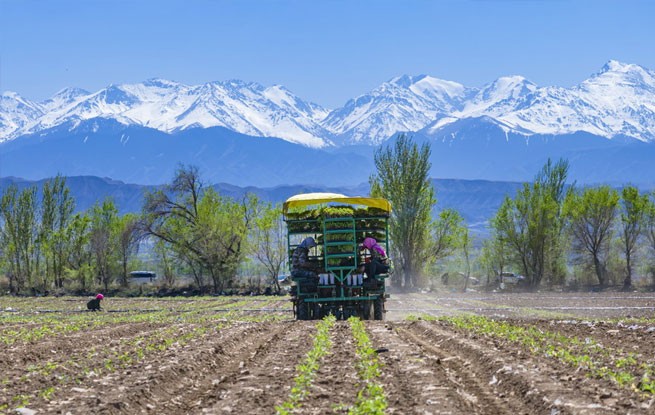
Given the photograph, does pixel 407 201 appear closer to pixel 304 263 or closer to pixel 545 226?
pixel 545 226

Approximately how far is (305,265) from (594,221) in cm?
5619

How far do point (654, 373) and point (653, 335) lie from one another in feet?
23.3

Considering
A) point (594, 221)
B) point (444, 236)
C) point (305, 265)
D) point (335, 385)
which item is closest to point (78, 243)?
point (444, 236)

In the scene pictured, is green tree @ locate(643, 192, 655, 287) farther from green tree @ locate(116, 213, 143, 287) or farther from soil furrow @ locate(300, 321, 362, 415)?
soil furrow @ locate(300, 321, 362, 415)

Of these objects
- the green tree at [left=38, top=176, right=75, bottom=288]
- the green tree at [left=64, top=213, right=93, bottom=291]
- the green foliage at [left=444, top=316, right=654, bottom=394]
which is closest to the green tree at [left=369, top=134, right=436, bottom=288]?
the green tree at [left=64, top=213, right=93, bottom=291]

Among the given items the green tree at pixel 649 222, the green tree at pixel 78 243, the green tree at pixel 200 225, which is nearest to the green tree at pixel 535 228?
the green tree at pixel 649 222

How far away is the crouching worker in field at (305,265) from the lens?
3005 centimetres

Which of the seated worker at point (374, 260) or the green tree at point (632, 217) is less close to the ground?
the green tree at point (632, 217)

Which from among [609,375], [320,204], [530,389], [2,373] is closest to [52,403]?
[2,373]

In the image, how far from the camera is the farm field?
42.3 feet

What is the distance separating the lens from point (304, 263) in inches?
1193

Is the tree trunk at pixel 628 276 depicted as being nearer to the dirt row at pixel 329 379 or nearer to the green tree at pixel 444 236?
the green tree at pixel 444 236

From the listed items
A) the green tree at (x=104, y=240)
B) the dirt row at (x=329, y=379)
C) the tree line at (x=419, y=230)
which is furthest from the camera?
the green tree at (x=104, y=240)

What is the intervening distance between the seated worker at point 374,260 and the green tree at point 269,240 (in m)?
50.4
